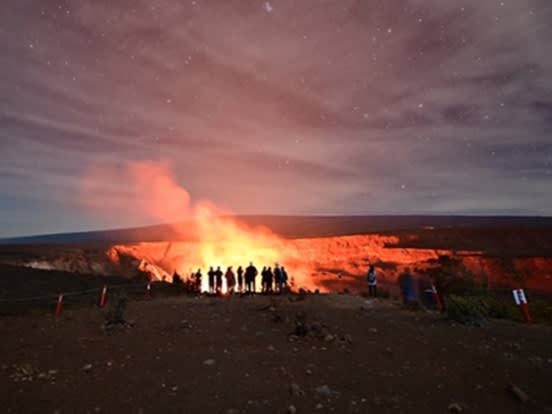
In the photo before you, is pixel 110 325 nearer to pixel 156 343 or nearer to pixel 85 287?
pixel 156 343

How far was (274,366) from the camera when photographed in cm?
788

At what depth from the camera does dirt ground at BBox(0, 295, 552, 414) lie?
20.0 feet

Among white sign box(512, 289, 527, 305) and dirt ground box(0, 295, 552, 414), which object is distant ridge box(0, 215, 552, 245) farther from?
dirt ground box(0, 295, 552, 414)

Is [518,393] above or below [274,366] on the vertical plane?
below

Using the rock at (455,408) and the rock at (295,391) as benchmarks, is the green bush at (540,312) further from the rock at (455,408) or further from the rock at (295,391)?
the rock at (295,391)

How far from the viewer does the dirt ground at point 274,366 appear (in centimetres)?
611

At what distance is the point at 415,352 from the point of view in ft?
28.2

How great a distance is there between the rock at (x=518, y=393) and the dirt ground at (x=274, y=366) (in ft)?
0.28

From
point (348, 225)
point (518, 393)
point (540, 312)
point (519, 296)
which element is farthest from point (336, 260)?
point (348, 225)

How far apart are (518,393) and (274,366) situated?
4.29 metres

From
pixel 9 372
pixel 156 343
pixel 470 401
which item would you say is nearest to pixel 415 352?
pixel 470 401

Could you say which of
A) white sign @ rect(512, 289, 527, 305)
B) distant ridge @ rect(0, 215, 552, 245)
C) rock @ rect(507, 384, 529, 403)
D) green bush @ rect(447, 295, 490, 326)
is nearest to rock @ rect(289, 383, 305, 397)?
rock @ rect(507, 384, 529, 403)

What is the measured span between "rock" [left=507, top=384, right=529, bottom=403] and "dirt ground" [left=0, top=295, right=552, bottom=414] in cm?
8

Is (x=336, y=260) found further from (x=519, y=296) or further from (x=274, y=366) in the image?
(x=274, y=366)
